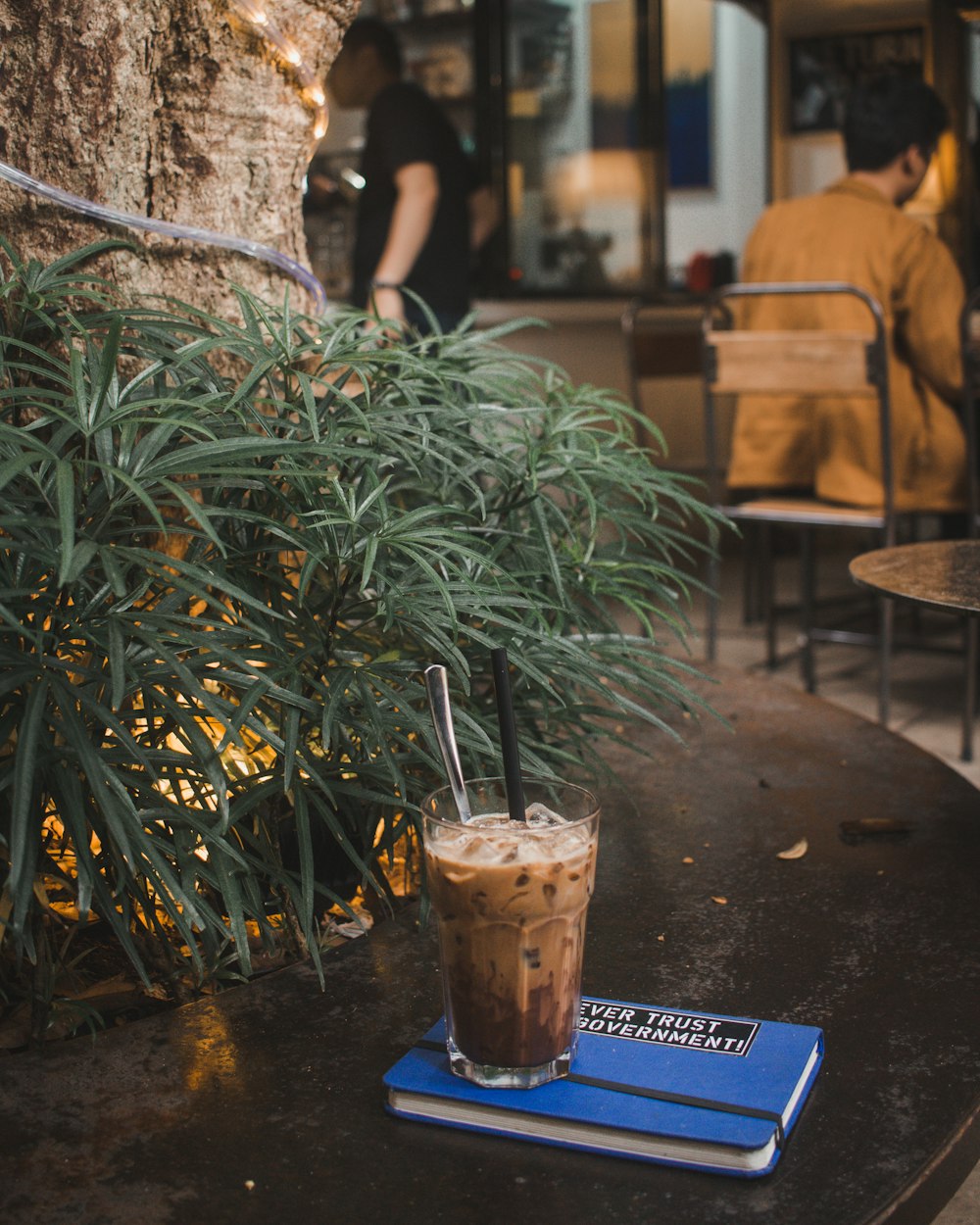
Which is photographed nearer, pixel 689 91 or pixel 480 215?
pixel 480 215

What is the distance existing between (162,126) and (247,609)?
0.59 m

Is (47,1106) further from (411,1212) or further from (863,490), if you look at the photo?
(863,490)

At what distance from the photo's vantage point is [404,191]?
371cm

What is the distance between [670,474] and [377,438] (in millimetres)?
371

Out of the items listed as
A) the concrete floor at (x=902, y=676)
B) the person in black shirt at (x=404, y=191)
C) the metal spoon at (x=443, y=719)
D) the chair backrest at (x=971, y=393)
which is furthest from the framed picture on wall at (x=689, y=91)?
the metal spoon at (x=443, y=719)

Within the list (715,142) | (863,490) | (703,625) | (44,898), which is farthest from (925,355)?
(715,142)

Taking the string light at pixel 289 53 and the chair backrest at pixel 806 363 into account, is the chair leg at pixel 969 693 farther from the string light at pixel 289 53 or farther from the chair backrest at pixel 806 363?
the string light at pixel 289 53

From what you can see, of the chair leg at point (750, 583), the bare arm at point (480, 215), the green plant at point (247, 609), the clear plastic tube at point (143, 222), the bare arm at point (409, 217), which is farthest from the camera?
the chair leg at point (750, 583)

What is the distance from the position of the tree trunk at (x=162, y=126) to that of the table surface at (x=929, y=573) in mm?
765

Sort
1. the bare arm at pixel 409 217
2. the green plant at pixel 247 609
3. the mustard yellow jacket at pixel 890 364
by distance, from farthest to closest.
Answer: the bare arm at pixel 409 217 → the mustard yellow jacket at pixel 890 364 → the green plant at pixel 247 609

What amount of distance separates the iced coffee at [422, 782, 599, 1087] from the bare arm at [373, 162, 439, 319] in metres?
3.02

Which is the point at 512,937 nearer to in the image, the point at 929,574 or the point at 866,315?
the point at 929,574

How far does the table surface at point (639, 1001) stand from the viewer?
29.7 inches

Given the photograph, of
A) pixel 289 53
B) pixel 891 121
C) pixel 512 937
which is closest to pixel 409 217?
pixel 891 121
